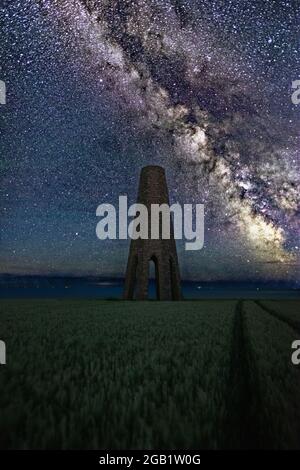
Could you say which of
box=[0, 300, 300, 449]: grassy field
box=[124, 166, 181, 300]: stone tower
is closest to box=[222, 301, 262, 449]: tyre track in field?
box=[0, 300, 300, 449]: grassy field

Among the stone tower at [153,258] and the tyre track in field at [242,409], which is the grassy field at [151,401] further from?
the stone tower at [153,258]

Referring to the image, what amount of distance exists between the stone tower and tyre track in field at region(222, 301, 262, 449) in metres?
25.1

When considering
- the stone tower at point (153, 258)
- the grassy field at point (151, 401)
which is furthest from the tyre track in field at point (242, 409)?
the stone tower at point (153, 258)

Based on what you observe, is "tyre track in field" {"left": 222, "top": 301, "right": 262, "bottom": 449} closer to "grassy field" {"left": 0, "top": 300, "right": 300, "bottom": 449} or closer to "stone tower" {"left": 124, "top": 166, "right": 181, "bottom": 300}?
"grassy field" {"left": 0, "top": 300, "right": 300, "bottom": 449}

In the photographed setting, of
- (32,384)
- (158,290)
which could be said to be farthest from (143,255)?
(32,384)

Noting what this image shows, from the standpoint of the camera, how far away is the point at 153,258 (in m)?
30.5

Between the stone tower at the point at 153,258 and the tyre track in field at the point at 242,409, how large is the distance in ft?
82.5

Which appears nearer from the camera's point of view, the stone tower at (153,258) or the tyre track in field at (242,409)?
the tyre track in field at (242,409)

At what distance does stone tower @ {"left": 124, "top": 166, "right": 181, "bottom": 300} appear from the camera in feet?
95.9

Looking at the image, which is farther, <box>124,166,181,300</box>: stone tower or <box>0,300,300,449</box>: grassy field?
<box>124,166,181,300</box>: stone tower

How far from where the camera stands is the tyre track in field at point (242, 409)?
203cm

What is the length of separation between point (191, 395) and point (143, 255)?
87.4 ft

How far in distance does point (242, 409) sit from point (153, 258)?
2791 cm

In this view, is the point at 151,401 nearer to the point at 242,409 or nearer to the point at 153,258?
the point at 242,409
